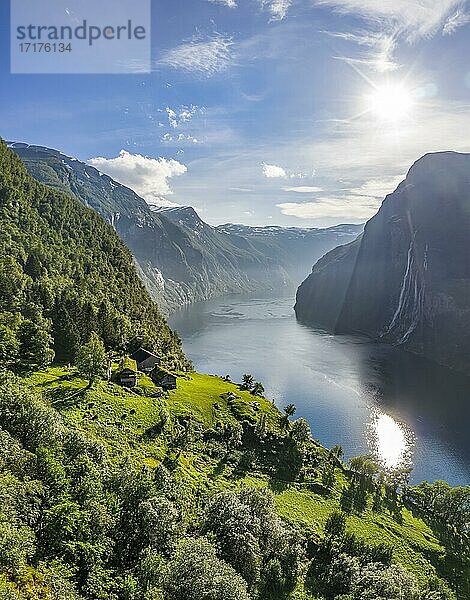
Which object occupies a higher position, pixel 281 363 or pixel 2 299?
pixel 2 299

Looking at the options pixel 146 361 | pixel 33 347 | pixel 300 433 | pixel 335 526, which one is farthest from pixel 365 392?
pixel 33 347

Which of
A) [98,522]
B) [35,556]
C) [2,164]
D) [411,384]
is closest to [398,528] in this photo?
[98,522]

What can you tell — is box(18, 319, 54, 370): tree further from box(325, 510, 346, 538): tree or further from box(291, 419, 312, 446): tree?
box(325, 510, 346, 538): tree

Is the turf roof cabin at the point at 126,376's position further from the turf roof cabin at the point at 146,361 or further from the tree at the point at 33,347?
the tree at the point at 33,347

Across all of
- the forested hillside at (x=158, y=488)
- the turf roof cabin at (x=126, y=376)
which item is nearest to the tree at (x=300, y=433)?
the forested hillside at (x=158, y=488)

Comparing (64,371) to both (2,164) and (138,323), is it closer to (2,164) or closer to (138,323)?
(138,323)

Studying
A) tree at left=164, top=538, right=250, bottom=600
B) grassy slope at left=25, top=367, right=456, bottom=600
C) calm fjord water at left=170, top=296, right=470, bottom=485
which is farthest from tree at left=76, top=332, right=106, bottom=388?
calm fjord water at left=170, top=296, right=470, bottom=485

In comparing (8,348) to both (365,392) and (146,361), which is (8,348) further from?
(365,392)
